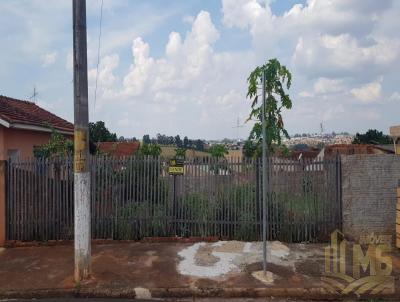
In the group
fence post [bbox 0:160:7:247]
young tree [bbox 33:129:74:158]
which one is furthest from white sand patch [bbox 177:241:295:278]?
young tree [bbox 33:129:74:158]

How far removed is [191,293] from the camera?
6.11 metres

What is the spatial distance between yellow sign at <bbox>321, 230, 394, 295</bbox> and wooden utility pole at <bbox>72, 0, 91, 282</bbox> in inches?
152

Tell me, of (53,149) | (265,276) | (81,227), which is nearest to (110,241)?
(81,227)

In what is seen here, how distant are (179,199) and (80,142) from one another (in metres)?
3.09

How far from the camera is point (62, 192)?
8.91 m

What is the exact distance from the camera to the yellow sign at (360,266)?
6168 millimetres

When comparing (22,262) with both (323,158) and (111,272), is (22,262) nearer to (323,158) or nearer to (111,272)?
(111,272)

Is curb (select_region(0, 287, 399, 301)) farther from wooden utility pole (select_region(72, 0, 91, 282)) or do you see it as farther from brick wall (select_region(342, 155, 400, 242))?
brick wall (select_region(342, 155, 400, 242))

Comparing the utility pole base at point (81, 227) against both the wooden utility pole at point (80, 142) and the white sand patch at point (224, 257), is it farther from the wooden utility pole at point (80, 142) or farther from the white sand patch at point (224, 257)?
the white sand patch at point (224, 257)

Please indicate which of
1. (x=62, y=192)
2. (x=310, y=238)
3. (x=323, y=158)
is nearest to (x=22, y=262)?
(x=62, y=192)

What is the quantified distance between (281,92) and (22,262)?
701cm

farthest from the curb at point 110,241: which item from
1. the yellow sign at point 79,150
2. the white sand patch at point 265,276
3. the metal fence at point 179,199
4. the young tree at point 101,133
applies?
the young tree at point 101,133

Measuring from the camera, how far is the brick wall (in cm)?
859

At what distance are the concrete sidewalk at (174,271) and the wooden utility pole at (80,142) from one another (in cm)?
47
